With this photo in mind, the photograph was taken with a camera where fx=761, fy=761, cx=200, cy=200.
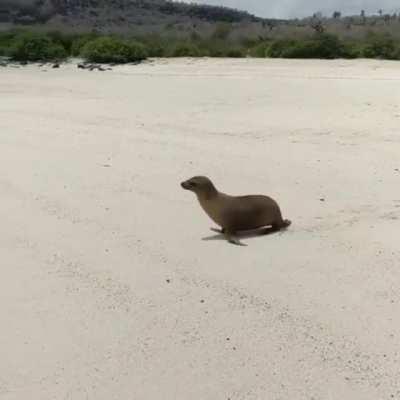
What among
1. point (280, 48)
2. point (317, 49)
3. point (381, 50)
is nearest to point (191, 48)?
point (280, 48)

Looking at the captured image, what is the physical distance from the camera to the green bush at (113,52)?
18.0m

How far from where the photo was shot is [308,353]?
11.1 ft

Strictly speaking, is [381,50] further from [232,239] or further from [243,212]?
[232,239]

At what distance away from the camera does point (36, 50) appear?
19609 mm

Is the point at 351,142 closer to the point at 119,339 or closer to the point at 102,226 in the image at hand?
the point at 102,226

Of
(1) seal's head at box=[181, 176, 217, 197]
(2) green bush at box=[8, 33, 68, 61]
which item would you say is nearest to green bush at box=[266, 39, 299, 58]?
(2) green bush at box=[8, 33, 68, 61]

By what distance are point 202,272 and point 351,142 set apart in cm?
389

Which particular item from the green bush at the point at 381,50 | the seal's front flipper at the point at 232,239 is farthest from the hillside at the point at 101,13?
the seal's front flipper at the point at 232,239

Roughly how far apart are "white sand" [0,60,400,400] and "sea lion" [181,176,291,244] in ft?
0.36

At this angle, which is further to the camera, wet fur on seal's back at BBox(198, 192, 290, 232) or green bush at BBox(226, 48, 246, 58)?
green bush at BBox(226, 48, 246, 58)

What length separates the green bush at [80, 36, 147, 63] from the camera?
18031 mm

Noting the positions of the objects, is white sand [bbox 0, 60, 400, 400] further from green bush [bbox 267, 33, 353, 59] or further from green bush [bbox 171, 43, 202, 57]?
green bush [bbox 171, 43, 202, 57]

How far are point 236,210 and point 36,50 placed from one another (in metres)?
15.9

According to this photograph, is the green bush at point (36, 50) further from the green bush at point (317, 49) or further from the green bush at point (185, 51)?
the green bush at point (317, 49)
